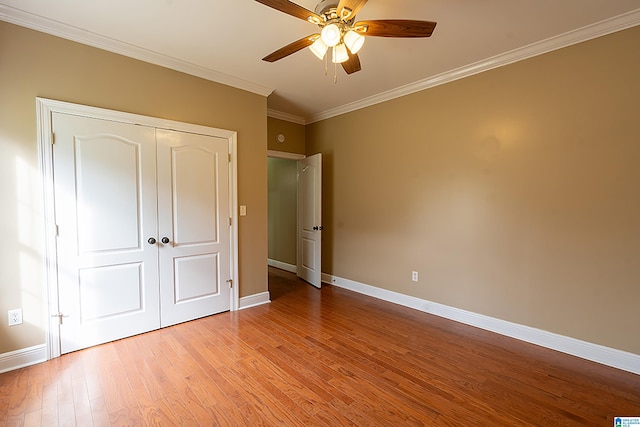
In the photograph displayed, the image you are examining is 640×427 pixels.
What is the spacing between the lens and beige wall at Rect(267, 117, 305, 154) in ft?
14.9

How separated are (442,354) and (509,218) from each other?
4.87ft

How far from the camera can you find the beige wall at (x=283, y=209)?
213 inches

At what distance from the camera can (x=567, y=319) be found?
2.54 m

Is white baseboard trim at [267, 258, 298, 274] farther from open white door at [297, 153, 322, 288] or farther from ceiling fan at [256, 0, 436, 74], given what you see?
ceiling fan at [256, 0, 436, 74]

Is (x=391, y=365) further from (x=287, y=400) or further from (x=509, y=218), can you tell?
(x=509, y=218)

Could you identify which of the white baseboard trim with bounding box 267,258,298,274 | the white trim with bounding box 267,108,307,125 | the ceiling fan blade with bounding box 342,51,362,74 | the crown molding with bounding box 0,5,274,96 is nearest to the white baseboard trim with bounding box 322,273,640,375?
the white baseboard trim with bounding box 267,258,298,274

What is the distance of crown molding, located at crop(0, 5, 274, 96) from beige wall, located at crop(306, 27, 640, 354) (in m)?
1.95

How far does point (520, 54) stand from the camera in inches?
106

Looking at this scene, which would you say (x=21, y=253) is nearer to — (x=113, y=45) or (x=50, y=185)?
(x=50, y=185)

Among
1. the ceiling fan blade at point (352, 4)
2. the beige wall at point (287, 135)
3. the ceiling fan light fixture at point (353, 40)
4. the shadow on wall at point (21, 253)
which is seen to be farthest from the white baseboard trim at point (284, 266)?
the ceiling fan blade at point (352, 4)

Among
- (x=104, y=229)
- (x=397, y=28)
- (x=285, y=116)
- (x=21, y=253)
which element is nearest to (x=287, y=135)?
(x=285, y=116)

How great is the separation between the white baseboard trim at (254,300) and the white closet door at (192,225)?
207mm

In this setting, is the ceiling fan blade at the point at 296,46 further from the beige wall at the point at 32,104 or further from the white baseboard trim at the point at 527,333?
the white baseboard trim at the point at 527,333

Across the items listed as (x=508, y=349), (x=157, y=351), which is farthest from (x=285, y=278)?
(x=508, y=349)
